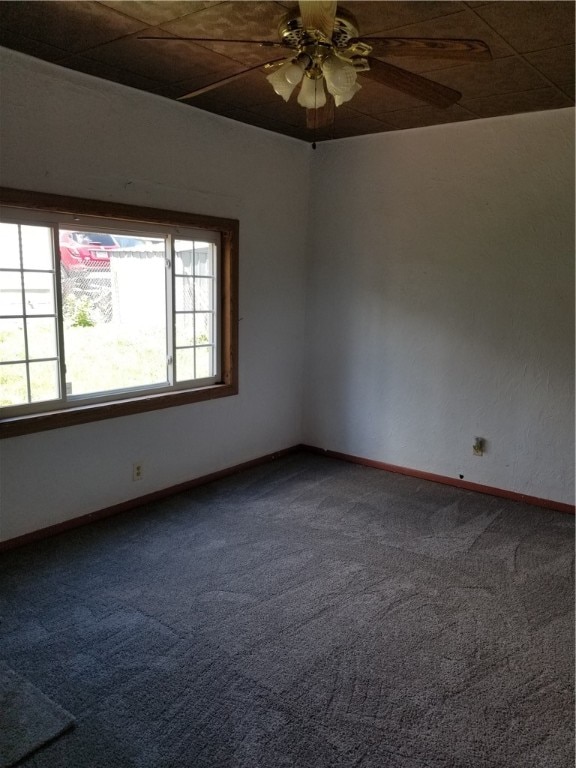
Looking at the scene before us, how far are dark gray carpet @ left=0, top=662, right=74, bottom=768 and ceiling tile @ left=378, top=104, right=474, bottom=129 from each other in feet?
12.2

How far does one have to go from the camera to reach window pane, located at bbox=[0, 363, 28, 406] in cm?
314

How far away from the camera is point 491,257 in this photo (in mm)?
3994

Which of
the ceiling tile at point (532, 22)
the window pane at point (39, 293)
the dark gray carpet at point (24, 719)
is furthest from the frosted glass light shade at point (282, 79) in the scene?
the dark gray carpet at point (24, 719)

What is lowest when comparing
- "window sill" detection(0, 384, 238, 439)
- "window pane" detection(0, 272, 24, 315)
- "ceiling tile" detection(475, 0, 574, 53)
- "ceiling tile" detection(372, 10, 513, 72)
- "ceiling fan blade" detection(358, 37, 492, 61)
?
"window sill" detection(0, 384, 238, 439)

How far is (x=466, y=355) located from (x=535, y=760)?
2.74 m

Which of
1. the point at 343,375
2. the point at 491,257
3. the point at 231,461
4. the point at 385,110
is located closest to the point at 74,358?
the point at 231,461

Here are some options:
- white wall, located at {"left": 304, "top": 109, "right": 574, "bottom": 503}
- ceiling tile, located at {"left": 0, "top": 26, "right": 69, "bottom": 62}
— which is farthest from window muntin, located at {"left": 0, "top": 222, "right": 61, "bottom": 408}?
white wall, located at {"left": 304, "top": 109, "right": 574, "bottom": 503}

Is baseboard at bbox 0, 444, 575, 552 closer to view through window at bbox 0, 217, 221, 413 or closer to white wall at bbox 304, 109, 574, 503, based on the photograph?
white wall at bbox 304, 109, 574, 503

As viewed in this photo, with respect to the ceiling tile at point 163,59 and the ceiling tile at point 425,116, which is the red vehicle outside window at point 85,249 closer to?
the ceiling tile at point 163,59

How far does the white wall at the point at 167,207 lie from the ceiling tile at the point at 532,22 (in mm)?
2037

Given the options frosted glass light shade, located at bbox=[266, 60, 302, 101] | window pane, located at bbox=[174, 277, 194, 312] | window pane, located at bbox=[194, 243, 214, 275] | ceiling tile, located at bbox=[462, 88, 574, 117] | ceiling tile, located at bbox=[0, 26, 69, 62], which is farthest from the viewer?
window pane, located at bbox=[194, 243, 214, 275]

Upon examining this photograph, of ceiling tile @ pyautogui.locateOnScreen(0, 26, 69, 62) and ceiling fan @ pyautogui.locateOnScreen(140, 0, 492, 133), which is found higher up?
ceiling tile @ pyautogui.locateOnScreen(0, 26, 69, 62)

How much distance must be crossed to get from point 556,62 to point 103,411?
307cm

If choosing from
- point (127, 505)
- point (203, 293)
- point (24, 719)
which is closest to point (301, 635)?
point (24, 719)
